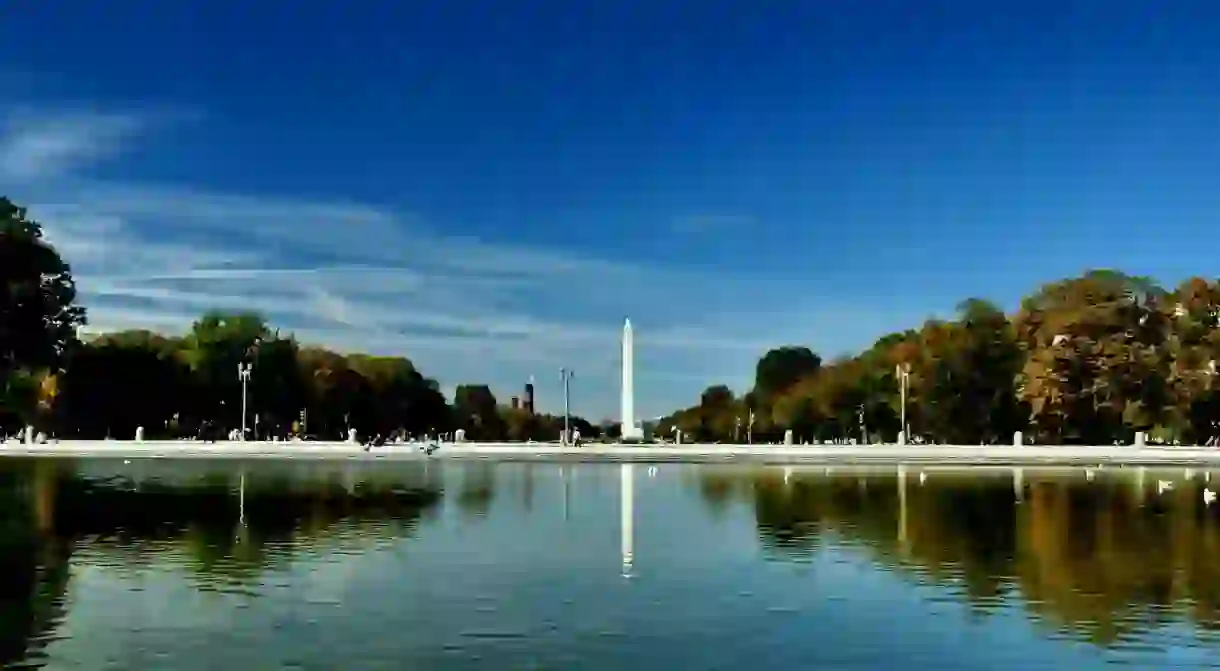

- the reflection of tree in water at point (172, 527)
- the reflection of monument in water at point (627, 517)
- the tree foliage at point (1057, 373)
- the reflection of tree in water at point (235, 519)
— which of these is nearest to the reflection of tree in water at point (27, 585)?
the reflection of tree in water at point (172, 527)

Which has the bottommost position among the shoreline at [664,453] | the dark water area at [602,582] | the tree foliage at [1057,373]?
the dark water area at [602,582]

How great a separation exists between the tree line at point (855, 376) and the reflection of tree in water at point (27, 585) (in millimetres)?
47266

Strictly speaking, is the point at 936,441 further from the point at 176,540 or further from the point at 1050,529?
the point at 176,540

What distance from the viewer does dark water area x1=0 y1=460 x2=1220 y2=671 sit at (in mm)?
14875

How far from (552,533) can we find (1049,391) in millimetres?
53825

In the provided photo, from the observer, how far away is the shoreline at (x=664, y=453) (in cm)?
6438

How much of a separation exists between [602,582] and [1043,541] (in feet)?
34.3

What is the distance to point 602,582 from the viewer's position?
65.6ft

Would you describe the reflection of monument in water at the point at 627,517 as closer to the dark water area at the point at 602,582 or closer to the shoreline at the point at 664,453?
the dark water area at the point at 602,582

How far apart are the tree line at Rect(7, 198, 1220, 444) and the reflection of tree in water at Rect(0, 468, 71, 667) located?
4727 cm

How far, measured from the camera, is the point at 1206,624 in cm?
1694

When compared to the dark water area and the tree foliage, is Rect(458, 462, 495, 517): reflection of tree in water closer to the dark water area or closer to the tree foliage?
the dark water area

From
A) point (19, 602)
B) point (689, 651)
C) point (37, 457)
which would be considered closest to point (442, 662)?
point (689, 651)

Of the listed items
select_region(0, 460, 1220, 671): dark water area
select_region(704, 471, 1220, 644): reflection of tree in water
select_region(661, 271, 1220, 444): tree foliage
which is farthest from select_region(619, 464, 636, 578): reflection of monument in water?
select_region(661, 271, 1220, 444): tree foliage
